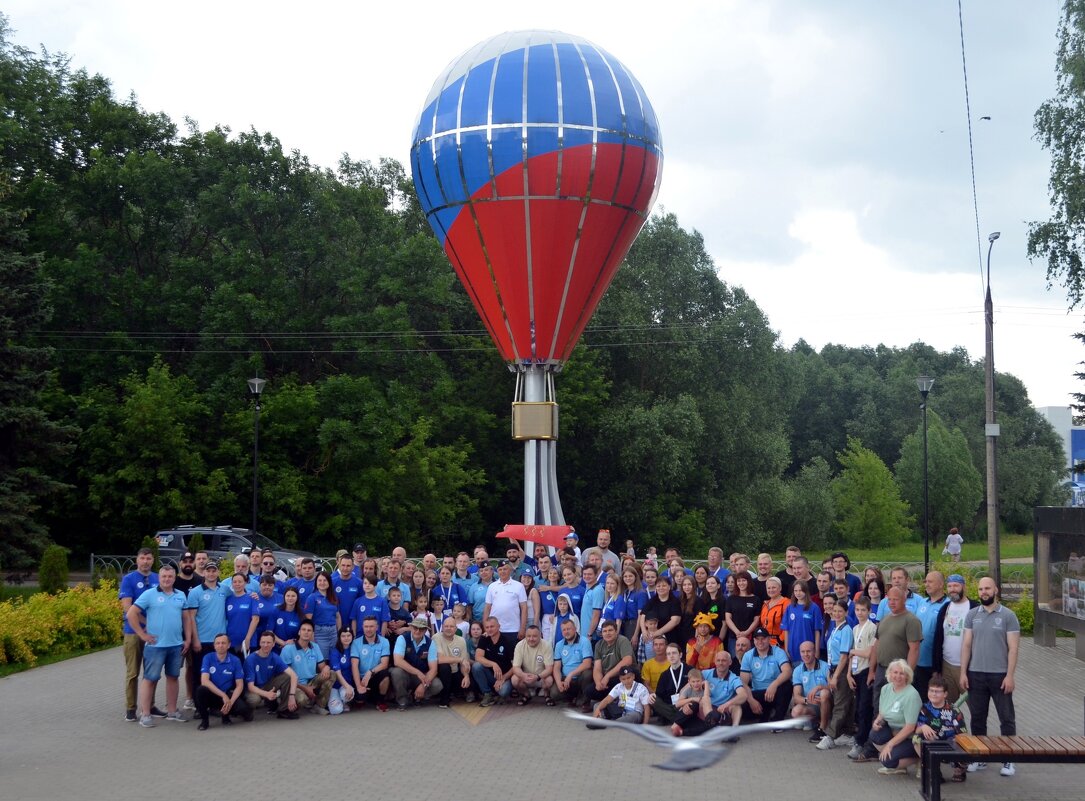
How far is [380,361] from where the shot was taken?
125 ft

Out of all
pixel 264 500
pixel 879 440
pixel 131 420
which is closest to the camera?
pixel 131 420

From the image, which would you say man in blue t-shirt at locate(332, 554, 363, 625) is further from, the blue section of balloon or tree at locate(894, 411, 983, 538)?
tree at locate(894, 411, 983, 538)

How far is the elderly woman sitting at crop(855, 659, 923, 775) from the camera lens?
1005 cm

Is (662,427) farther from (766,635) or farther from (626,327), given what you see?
(766,635)

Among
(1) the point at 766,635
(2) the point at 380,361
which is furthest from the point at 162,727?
(2) the point at 380,361

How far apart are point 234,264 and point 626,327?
15.1 metres

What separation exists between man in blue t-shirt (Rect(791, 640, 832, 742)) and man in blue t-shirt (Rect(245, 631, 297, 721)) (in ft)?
17.9

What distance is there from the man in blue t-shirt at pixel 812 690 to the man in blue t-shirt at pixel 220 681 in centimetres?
594

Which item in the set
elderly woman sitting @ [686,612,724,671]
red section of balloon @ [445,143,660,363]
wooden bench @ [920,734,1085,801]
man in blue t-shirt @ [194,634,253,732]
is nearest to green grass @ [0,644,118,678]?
man in blue t-shirt @ [194,634,253,732]

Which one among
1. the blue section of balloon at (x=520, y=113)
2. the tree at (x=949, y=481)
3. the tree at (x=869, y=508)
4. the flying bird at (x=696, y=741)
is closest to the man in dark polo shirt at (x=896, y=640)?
the flying bird at (x=696, y=741)

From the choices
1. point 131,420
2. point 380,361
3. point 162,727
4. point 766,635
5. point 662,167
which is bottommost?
point 162,727

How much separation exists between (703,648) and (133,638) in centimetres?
633

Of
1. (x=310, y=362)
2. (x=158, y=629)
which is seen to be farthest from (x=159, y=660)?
(x=310, y=362)

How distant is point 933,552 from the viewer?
5219 cm
